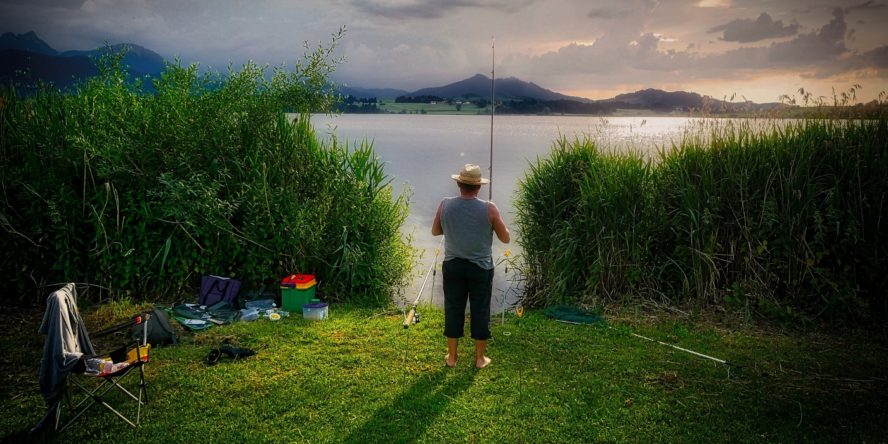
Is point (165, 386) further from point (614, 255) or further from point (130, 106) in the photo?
point (614, 255)

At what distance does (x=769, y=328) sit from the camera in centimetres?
655

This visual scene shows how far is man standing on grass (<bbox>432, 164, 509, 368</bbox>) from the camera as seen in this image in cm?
497

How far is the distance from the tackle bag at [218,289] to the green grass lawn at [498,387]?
0.75 metres

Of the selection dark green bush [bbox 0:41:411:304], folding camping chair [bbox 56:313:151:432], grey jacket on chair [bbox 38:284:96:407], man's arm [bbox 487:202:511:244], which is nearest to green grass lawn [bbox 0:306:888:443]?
folding camping chair [bbox 56:313:151:432]

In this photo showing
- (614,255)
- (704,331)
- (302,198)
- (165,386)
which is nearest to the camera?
(165,386)

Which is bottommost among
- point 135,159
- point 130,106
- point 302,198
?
point 302,198

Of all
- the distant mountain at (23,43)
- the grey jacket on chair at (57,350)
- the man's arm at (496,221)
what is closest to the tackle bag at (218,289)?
the grey jacket on chair at (57,350)

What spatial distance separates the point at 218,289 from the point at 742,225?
7034 mm

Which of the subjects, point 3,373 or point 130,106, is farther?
point 130,106

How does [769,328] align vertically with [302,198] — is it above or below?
below

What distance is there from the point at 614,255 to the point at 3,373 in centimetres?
713

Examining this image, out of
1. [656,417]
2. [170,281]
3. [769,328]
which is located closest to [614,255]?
[769,328]

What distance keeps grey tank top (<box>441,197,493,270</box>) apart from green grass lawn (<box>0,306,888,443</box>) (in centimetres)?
122

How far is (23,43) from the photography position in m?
11.6
